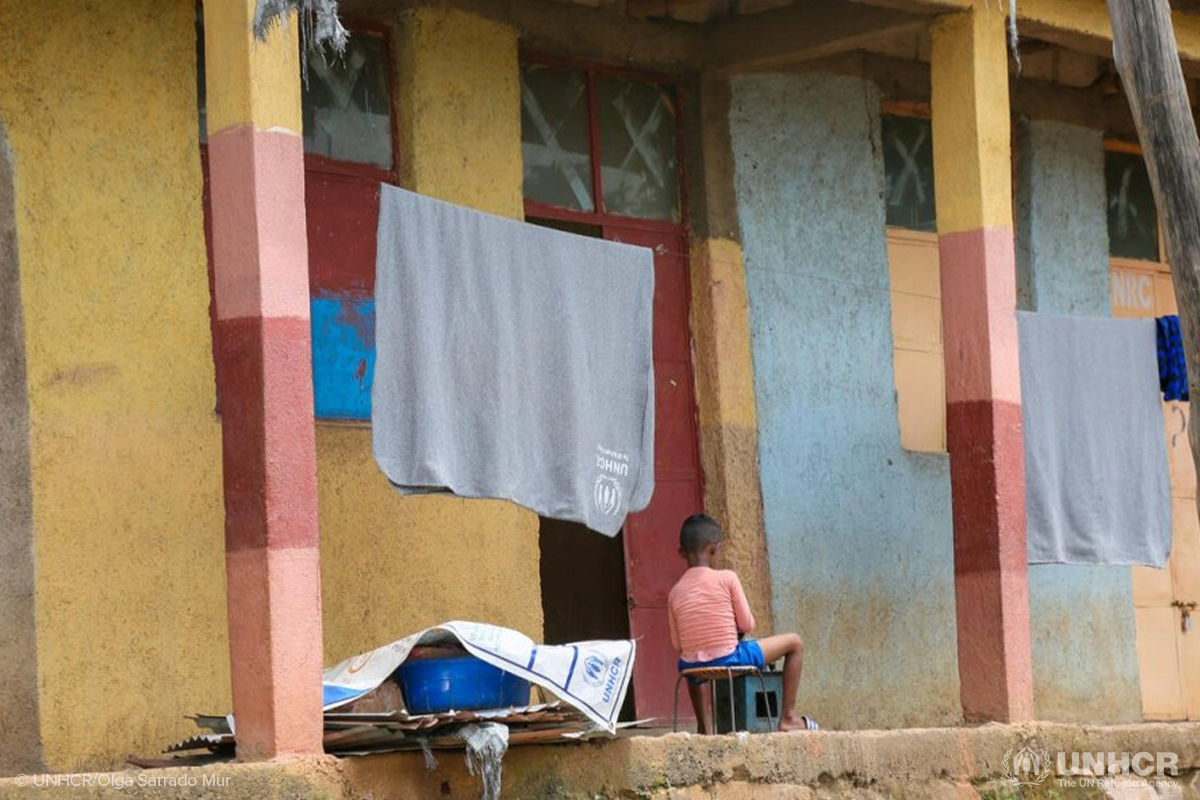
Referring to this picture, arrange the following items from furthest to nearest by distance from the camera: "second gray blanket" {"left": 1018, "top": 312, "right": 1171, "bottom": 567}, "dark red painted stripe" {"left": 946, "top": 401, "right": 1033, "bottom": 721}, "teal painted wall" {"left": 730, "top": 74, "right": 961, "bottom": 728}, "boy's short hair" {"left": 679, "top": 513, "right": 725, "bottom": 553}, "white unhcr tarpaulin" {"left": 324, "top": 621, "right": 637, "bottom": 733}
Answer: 1. "teal painted wall" {"left": 730, "top": 74, "right": 961, "bottom": 728}
2. "second gray blanket" {"left": 1018, "top": 312, "right": 1171, "bottom": 567}
3. "dark red painted stripe" {"left": 946, "top": 401, "right": 1033, "bottom": 721}
4. "boy's short hair" {"left": 679, "top": 513, "right": 725, "bottom": 553}
5. "white unhcr tarpaulin" {"left": 324, "top": 621, "right": 637, "bottom": 733}

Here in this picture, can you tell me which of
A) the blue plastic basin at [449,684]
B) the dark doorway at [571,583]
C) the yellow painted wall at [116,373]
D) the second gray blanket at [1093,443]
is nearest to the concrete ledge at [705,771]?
the blue plastic basin at [449,684]

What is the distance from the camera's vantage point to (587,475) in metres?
7.86

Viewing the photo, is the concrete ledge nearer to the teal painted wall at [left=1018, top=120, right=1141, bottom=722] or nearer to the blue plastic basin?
the blue plastic basin

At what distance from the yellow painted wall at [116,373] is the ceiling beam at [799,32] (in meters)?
2.89

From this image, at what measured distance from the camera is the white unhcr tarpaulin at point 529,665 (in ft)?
22.8

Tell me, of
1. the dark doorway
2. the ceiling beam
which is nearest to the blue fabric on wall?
the ceiling beam

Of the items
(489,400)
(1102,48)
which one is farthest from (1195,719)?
(489,400)

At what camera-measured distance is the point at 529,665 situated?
7027 mm

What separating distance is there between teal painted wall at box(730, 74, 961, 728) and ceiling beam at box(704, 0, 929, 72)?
0.72 ft

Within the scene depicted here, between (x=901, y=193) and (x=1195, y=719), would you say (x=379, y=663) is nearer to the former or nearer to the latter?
(x=901, y=193)

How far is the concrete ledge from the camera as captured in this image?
20.5 ft

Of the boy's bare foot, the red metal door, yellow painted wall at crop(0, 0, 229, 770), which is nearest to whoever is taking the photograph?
yellow painted wall at crop(0, 0, 229, 770)

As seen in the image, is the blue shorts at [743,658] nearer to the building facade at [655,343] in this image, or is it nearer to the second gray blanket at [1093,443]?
the building facade at [655,343]

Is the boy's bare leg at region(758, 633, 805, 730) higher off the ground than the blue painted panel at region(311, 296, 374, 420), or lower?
lower
